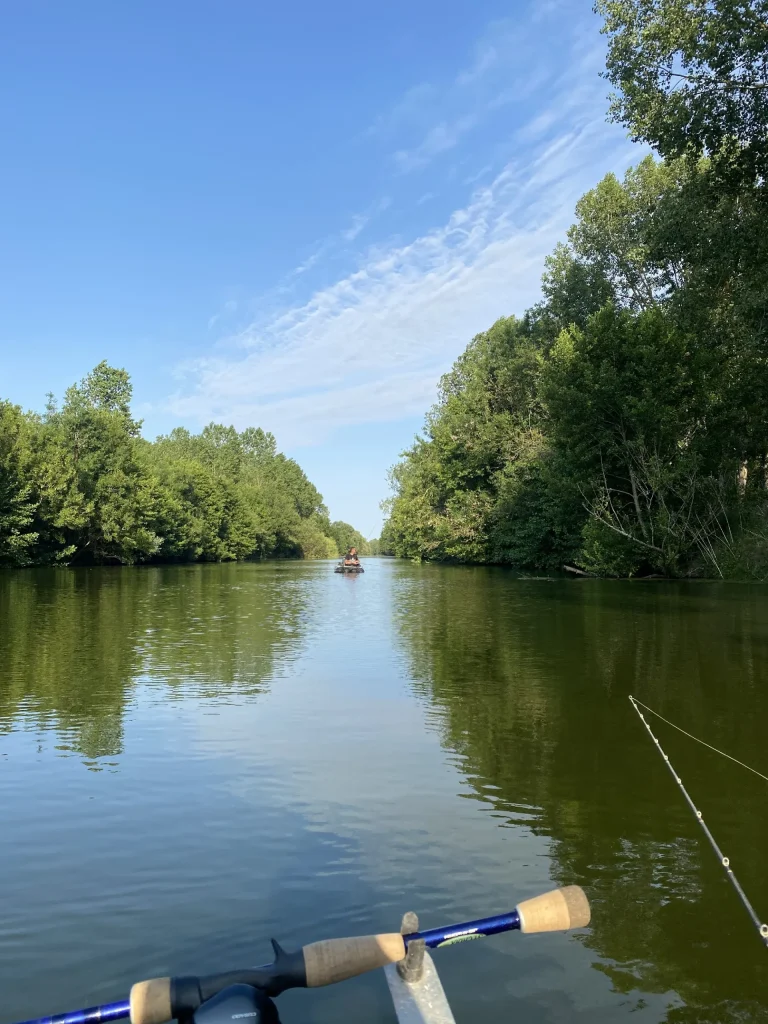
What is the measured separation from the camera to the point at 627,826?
6.77m

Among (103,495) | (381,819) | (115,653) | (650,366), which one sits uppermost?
(650,366)

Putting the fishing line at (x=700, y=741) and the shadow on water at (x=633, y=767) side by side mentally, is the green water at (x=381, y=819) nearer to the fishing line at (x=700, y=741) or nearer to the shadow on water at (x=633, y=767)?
the shadow on water at (x=633, y=767)

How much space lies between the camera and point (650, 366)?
34.2 m

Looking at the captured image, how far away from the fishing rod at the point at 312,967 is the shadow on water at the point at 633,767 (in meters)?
0.92

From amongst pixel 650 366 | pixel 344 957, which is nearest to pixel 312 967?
pixel 344 957

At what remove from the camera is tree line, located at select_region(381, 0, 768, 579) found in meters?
20.3

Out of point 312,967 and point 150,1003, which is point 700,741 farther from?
point 150,1003

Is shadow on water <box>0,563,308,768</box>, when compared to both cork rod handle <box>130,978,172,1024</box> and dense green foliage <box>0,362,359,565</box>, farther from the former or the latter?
dense green foliage <box>0,362,359,565</box>

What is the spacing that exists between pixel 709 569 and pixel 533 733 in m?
29.7

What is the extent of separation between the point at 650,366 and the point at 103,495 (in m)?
44.9

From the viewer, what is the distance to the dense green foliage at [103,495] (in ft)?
180

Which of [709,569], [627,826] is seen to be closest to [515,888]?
[627,826]

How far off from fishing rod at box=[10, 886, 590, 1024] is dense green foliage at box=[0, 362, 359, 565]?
54223 mm

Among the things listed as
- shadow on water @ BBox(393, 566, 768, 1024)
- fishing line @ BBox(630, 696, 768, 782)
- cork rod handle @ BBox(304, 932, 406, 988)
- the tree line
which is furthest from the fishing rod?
the tree line
